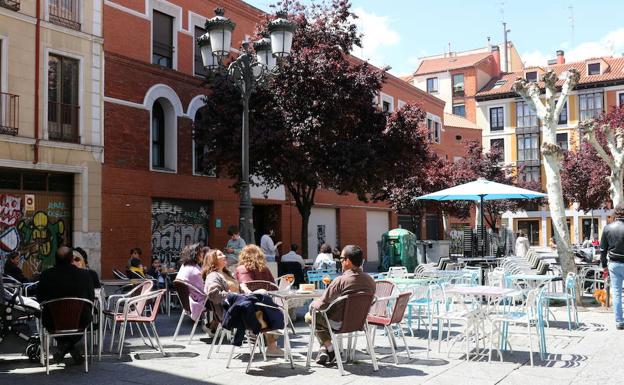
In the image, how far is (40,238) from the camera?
628 inches

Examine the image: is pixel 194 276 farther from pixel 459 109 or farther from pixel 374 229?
pixel 459 109

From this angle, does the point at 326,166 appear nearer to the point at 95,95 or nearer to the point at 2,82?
the point at 95,95

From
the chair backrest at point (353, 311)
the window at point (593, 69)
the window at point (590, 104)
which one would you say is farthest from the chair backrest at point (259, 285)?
the window at point (593, 69)

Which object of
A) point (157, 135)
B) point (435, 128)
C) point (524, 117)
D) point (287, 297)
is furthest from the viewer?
point (524, 117)

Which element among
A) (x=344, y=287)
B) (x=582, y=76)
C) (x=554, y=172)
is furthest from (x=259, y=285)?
(x=582, y=76)

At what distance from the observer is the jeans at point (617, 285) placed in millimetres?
9641

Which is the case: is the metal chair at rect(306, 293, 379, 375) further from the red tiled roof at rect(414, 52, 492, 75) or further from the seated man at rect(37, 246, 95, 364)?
the red tiled roof at rect(414, 52, 492, 75)

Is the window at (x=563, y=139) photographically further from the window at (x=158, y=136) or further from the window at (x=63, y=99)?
the window at (x=63, y=99)

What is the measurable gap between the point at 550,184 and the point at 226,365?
834 centimetres

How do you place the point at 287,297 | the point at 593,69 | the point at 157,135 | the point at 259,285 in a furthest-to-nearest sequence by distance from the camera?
the point at 593,69, the point at 157,135, the point at 259,285, the point at 287,297

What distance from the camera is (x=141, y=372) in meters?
7.00

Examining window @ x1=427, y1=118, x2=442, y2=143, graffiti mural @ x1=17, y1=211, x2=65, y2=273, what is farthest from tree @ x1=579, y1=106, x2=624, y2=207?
window @ x1=427, y1=118, x2=442, y2=143

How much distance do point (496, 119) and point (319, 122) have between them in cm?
4513

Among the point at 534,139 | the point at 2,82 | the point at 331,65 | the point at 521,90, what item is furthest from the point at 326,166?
the point at 534,139
